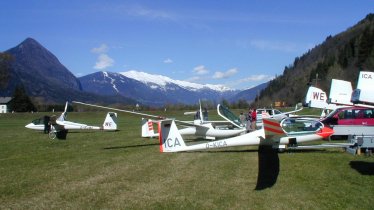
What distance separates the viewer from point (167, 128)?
1333cm

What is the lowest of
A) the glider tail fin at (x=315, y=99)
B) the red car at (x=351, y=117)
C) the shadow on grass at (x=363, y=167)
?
the shadow on grass at (x=363, y=167)

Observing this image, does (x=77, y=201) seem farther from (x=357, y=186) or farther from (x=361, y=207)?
(x=357, y=186)

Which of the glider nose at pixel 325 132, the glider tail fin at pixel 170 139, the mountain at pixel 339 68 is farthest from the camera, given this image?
the mountain at pixel 339 68

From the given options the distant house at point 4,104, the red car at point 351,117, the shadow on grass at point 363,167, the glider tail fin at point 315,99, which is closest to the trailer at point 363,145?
the shadow on grass at point 363,167

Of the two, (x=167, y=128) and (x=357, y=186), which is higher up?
(x=167, y=128)

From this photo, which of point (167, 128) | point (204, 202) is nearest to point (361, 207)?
point (204, 202)

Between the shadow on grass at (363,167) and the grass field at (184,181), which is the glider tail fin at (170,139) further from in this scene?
the shadow on grass at (363,167)

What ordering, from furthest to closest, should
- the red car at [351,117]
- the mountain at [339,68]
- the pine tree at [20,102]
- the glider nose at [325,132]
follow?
the mountain at [339,68] → the pine tree at [20,102] → the red car at [351,117] → the glider nose at [325,132]

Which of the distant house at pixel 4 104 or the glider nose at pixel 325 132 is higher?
the distant house at pixel 4 104

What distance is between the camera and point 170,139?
→ 13.5 m

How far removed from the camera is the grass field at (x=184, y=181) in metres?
7.75

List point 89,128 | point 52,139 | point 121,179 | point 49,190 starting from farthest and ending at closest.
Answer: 1. point 89,128
2. point 52,139
3. point 121,179
4. point 49,190

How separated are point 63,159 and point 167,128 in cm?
374

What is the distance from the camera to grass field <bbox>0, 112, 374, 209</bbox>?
775 cm
